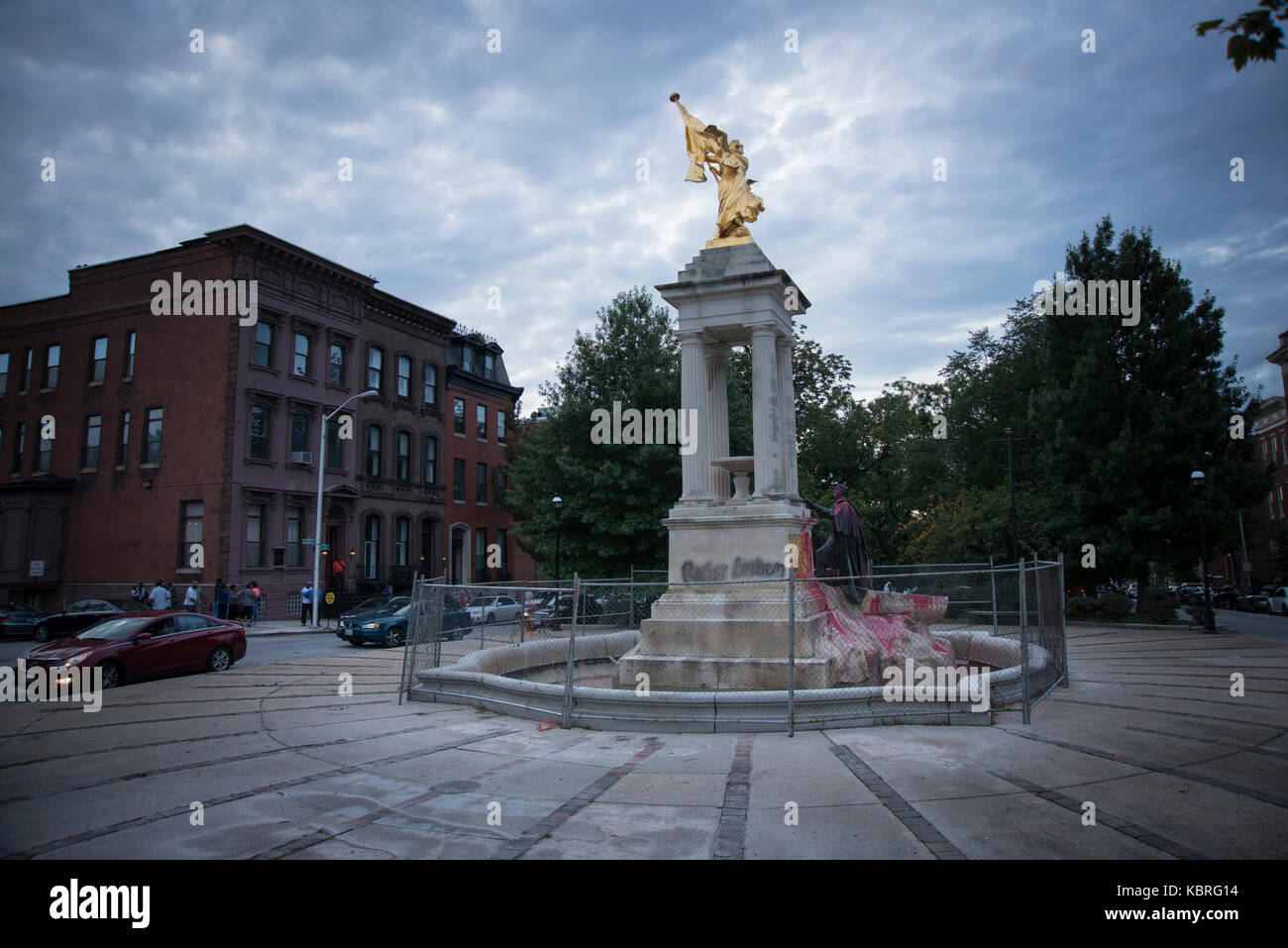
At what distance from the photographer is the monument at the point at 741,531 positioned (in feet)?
37.6

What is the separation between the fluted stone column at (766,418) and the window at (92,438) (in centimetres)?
3449

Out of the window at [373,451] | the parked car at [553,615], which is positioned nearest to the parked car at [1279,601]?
the parked car at [553,615]

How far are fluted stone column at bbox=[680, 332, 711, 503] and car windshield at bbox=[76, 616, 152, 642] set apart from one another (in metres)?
10.9

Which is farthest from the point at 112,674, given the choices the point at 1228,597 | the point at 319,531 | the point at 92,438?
the point at 1228,597

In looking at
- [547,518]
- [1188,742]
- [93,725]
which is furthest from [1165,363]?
[93,725]

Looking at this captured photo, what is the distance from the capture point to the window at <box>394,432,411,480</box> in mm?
41406

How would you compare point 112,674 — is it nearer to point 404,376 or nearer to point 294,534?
point 294,534

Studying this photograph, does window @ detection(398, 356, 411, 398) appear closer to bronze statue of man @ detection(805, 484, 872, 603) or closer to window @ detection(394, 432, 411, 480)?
window @ detection(394, 432, 411, 480)

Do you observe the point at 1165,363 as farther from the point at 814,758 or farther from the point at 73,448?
the point at 73,448

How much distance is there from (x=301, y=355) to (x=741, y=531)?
2976cm

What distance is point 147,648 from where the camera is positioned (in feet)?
50.0

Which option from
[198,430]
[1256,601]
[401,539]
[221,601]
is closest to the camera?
[221,601]

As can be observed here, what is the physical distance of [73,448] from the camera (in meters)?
36.2

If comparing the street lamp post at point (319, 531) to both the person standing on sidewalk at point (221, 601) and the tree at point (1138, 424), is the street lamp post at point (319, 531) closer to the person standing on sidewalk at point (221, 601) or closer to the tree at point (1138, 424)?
the person standing on sidewalk at point (221, 601)
